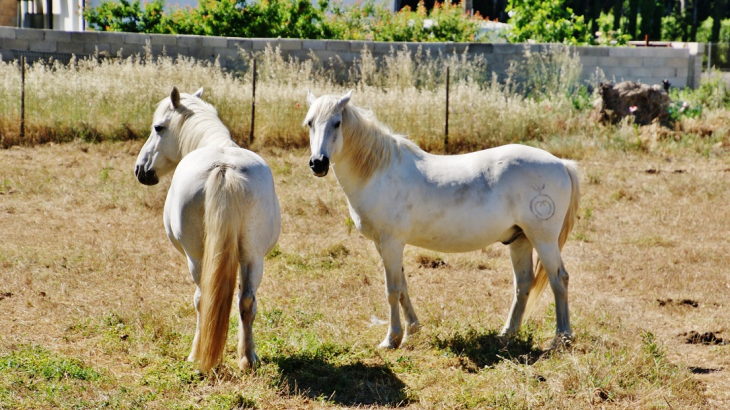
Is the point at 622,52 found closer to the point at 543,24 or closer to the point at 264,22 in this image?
the point at 543,24

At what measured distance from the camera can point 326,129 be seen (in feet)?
14.6

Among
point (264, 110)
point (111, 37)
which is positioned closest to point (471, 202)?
point (264, 110)

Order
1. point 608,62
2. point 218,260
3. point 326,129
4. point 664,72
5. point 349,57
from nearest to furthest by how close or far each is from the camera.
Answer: point 218,260
point 326,129
point 349,57
point 608,62
point 664,72

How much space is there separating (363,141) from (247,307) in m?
1.32

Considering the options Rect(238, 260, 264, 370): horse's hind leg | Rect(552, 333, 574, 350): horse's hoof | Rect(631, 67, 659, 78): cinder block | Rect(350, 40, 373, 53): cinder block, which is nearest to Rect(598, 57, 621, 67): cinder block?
Rect(631, 67, 659, 78): cinder block

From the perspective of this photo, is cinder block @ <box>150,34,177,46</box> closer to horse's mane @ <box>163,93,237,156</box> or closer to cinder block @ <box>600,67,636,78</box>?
cinder block @ <box>600,67,636,78</box>

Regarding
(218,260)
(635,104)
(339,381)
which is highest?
(635,104)

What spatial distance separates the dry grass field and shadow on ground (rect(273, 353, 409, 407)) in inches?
0.5

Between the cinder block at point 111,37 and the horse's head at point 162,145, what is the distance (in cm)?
1038

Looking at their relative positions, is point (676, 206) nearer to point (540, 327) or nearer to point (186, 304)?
point (540, 327)

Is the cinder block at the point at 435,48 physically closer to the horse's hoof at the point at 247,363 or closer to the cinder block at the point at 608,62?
the cinder block at the point at 608,62

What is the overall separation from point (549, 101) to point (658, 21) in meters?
25.6

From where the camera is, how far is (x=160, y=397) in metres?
3.80

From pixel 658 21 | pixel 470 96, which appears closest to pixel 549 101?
pixel 470 96
